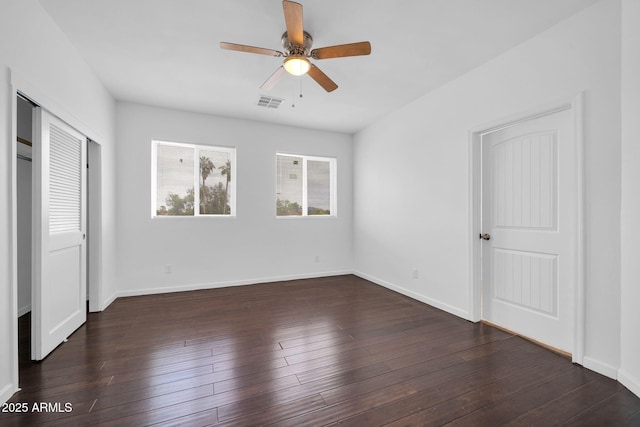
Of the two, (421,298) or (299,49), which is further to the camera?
(421,298)

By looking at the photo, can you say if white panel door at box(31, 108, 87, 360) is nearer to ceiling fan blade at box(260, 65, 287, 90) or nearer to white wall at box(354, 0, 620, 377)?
ceiling fan blade at box(260, 65, 287, 90)

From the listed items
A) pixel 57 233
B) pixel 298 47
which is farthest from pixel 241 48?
pixel 57 233

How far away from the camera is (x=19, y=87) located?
1.94 meters

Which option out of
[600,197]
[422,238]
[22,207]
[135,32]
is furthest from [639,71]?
[22,207]

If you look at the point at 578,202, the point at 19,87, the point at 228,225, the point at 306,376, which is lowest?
the point at 306,376

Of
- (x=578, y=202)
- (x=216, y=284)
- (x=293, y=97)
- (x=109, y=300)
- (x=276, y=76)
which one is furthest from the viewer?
(x=216, y=284)

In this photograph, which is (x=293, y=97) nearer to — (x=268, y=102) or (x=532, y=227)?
(x=268, y=102)

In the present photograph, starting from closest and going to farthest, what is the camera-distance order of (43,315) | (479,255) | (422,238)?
(43,315), (479,255), (422,238)

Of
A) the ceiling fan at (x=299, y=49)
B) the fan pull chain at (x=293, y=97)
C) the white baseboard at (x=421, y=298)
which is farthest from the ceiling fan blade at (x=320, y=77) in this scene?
the white baseboard at (x=421, y=298)

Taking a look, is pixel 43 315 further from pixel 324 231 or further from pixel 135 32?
pixel 324 231

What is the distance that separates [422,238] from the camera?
3.88m

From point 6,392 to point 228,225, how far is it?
303 centimetres

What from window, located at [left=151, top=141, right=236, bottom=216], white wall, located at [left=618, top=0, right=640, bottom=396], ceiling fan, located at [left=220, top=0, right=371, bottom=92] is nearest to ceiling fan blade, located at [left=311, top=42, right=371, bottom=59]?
ceiling fan, located at [left=220, top=0, right=371, bottom=92]

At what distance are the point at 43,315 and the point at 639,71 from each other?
4.71m
